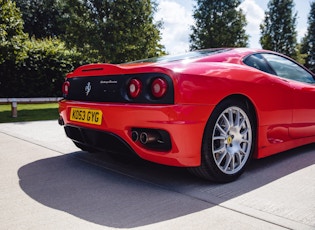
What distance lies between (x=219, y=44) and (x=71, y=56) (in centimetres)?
970

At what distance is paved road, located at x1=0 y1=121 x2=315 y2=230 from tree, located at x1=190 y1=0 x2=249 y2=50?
57.1 feet

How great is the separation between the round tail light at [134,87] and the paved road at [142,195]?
75 centimetres

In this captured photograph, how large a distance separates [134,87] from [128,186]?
808 millimetres

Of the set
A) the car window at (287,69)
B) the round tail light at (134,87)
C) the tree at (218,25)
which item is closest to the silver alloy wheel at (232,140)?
the round tail light at (134,87)

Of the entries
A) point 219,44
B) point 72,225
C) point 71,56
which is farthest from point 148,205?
point 219,44

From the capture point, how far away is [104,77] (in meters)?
2.82

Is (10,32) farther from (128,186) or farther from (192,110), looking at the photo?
(192,110)

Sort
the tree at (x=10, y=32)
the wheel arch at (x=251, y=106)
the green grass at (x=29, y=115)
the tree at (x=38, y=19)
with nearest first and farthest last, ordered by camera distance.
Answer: the wheel arch at (x=251, y=106) < the green grass at (x=29, y=115) < the tree at (x=10, y=32) < the tree at (x=38, y=19)

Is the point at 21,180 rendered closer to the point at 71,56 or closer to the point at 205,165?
the point at 205,165

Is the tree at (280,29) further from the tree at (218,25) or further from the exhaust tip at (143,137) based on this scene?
the exhaust tip at (143,137)

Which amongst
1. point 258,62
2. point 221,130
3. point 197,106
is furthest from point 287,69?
point 197,106

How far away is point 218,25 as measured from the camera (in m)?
20.3

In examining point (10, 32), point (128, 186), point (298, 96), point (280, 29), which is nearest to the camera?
point (128, 186)

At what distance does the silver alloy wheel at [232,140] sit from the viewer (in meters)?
2.73
